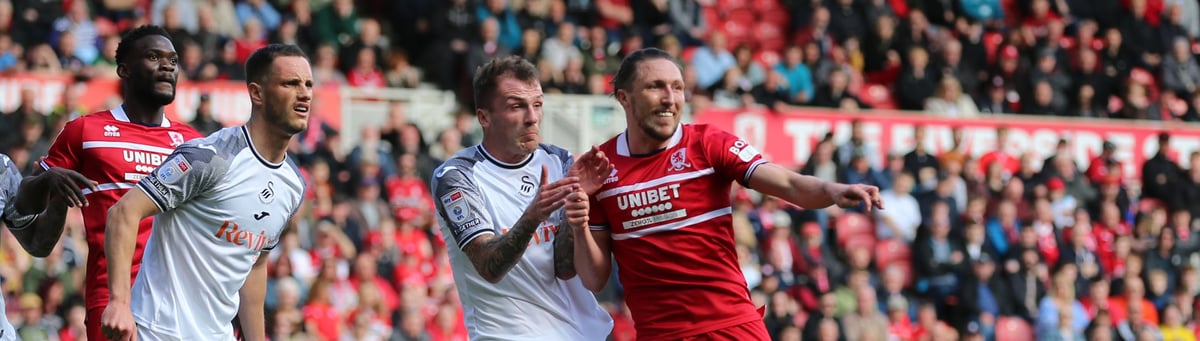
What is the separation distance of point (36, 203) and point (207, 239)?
2.31 feet

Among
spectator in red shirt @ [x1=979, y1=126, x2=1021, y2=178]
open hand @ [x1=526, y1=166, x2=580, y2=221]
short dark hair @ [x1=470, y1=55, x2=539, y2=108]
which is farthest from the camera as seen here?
spectator in red shirt @ [x1=979, y1=126, x2=1021, y2=178]

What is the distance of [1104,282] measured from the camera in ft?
58.2

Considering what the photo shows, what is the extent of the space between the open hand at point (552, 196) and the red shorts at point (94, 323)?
2.30 metres

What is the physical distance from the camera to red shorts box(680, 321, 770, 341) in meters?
7.16

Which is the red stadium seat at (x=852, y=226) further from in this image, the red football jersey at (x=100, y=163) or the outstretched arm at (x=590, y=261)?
the red football jersey at (x=100, y=163)

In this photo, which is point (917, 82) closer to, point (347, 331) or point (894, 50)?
point (894, 50)

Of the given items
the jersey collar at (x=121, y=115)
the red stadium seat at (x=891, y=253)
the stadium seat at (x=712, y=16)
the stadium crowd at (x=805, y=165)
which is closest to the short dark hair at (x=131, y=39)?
the jersey collar at (x=121, y=115)

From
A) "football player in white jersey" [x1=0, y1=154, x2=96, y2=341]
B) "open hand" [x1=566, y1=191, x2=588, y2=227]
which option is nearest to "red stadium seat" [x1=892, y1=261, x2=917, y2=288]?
"open hand" [x1=566, y1=191, x2=588, y2=227]

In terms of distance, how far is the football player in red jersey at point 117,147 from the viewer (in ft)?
25.3

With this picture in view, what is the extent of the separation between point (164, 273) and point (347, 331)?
7.20 metres

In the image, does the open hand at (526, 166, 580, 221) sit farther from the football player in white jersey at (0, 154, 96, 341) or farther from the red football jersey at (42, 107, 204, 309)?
the red football jersey at (42, 107, 204, 309)

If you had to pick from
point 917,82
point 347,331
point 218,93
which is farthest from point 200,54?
point 917,82

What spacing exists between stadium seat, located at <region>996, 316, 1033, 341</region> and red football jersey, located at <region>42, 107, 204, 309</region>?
1137 centimetres

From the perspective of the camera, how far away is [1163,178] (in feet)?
65.6
